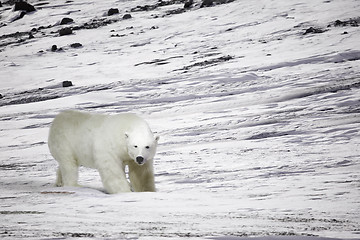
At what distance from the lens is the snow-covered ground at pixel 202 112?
462 centimetres

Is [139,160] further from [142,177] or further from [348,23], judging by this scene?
[348,23]

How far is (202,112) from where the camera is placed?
44.7ft

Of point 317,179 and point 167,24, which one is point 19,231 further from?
point 167,24

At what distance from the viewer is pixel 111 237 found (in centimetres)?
353

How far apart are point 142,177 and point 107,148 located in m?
0.57

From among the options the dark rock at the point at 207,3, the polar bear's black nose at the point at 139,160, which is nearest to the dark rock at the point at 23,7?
the dark rock at the point at 207,3

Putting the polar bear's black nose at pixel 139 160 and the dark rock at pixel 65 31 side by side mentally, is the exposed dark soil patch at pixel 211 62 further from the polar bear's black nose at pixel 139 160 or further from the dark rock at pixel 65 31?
the polar bear's black nose at pixel 139 160

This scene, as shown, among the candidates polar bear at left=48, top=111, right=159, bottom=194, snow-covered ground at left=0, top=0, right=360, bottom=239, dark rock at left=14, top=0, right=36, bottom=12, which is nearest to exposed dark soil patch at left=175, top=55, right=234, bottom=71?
snow-covered ground at left=0, top=0, right=360, bottom=239

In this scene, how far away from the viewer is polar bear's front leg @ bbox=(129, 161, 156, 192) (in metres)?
6.89

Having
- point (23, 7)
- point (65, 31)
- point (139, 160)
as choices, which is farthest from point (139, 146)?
point (23, 7)

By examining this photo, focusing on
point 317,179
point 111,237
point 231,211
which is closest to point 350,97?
point 317,179

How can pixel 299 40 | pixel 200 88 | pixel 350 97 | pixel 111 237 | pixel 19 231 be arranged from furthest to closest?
1. pixel 299 40
2. pixel 200 88
3. pixel 350 97
4. pixel 19 231
5. pixel 111 237

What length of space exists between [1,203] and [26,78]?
53.4 feet

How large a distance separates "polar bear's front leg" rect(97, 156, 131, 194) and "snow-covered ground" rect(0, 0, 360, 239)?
18 cm
